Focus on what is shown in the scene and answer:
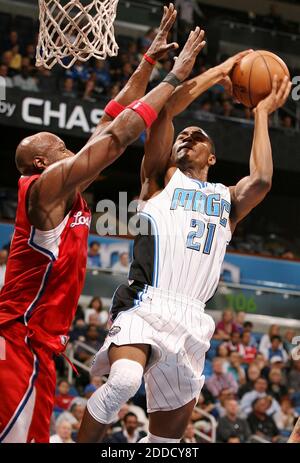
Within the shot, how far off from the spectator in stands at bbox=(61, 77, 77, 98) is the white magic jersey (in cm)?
786

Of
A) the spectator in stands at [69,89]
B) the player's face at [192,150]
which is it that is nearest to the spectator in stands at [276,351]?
the spectator in stands at [69,89]

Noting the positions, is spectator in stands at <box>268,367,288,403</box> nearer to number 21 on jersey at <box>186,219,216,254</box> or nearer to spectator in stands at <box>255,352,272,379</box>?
spectator in stands at <box>255,352,272,379</box>

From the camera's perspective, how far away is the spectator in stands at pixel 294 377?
10.6 meters

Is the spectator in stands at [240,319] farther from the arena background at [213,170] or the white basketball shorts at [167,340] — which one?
the white basketball shorts at [167,340]

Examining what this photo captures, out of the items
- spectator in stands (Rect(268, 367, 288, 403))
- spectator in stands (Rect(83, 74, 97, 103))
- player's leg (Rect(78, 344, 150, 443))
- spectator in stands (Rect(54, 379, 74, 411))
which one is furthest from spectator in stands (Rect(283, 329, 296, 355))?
player's leg (Rect(78, 344, 150, 443))

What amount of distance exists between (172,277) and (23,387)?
3.58 ft

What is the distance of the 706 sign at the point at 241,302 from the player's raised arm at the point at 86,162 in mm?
7282

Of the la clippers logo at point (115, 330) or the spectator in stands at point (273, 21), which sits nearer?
the la clippers logo at point (115, 330)

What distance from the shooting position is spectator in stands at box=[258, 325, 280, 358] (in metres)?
10.9

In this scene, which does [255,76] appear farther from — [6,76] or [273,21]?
[273,21]

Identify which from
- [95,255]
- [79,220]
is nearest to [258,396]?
[95,255]

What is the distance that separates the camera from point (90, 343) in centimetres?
959

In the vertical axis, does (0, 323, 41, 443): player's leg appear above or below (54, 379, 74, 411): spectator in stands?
above
